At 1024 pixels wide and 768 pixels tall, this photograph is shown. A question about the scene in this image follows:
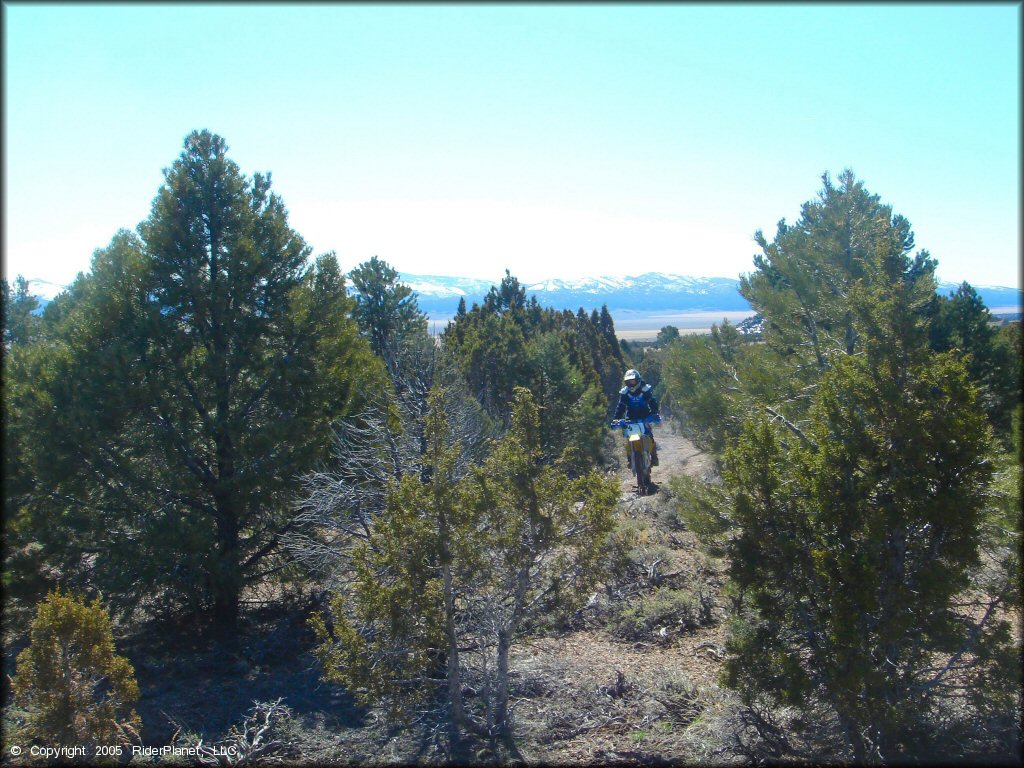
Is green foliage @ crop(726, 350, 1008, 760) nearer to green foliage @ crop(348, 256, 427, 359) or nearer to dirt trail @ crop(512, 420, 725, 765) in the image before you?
dirt trail @ crop(512, 420, 725, 765)

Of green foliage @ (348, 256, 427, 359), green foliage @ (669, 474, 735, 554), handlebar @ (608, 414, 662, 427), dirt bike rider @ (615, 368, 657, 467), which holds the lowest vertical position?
green foliage @ (669, 474, 735, 554)

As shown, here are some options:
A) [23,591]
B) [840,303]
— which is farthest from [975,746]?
[23,591]

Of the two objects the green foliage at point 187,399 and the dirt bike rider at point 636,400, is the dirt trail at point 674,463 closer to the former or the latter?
the dirt bike rider at point 636,400

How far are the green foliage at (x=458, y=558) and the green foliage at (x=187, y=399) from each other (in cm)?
400

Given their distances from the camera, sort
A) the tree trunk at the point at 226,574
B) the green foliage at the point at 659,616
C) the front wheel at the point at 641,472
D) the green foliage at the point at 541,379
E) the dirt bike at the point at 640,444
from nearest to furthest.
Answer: the tree trunk at the point at 226,574, the green foliage at the point at 659,616, the dirt bike at the point at 640,444, the front wheel at the point at 641,472, the green foliage at the point at 541,379

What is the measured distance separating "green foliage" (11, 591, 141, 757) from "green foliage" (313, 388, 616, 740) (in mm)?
1815

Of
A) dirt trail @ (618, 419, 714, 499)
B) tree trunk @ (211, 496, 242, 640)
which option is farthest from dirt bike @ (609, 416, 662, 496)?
tree trunk @ (211, 496, 242, 640)

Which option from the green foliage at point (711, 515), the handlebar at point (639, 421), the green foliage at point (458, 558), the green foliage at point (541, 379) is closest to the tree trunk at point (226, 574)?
the green foliage at point (458, 558)

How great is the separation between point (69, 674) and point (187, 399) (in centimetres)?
489

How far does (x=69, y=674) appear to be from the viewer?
577 centimetres

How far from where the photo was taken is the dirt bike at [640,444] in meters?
15.1

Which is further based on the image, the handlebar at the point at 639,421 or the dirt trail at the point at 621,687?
the handlebar at the point at 639,421

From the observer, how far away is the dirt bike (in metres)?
15.1

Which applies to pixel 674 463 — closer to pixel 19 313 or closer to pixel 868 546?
pixel 868 546
